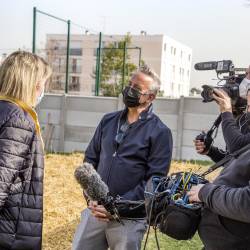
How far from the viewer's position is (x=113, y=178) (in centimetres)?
302

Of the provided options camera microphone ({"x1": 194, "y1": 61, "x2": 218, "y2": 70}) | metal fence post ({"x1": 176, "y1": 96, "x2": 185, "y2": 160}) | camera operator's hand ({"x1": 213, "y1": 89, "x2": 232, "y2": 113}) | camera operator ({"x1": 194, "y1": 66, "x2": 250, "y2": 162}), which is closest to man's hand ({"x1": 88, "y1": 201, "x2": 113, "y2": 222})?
camera operator ({"x1": 194, "y1": 66, "x2": 250, "y2": 162})

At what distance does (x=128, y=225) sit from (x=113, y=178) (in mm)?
330

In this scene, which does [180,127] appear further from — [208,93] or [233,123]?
[233,123]

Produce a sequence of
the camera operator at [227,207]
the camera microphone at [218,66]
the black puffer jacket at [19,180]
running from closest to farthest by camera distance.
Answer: the camera operator at [227,207], the black puffer jacket at [19,180], the camera microphone at [218,66]

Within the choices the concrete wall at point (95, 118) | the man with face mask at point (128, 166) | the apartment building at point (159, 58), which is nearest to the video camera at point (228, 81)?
the man with face mask at point (128, 166)

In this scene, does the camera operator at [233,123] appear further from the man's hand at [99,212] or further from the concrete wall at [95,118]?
the concrete wall at [95,118]

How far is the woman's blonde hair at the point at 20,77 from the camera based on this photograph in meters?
2.48

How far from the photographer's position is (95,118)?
A: 39.4 feet

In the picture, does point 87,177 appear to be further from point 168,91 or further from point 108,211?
point 168,91

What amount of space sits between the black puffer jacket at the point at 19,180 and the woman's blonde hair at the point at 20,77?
0.08 metres

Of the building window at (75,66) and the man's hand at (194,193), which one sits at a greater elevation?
the building window at (75,66)

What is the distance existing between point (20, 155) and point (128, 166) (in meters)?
0.86

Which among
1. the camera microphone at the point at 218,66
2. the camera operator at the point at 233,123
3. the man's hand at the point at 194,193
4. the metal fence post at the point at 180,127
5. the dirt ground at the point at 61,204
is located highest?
the camera microphone at the point at 218,66

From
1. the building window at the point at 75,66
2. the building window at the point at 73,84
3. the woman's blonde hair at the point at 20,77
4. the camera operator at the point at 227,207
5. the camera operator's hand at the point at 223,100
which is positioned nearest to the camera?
the camera operator at the point at 227,207
